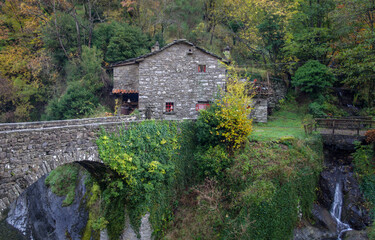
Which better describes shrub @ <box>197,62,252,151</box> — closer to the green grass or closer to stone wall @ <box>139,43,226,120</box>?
the green grass

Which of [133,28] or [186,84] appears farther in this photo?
[133,28]

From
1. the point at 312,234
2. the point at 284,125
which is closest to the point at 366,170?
the point at 312,234

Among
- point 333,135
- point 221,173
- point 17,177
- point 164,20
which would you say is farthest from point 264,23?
point 17,177

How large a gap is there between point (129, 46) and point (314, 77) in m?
15.4

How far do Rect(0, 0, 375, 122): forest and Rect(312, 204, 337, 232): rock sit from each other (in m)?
8.29

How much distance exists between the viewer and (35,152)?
6.83 meters

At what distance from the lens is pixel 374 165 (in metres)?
12.3

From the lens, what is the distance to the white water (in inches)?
447

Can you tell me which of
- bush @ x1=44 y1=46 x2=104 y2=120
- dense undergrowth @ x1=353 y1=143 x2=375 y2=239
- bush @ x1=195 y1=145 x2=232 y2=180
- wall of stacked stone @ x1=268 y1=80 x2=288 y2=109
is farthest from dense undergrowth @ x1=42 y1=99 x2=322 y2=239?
wall of stacked stone @ x1=268 y1=80 x2=288 y2=109

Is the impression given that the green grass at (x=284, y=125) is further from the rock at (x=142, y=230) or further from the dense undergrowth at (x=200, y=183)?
the rock at (x=142, y=230)

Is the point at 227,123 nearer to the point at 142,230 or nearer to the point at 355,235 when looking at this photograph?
the point at 142,230

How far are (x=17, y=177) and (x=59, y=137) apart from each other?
5.01 ft

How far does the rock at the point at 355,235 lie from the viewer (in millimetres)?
10648

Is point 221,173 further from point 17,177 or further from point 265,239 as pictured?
point 17,177
